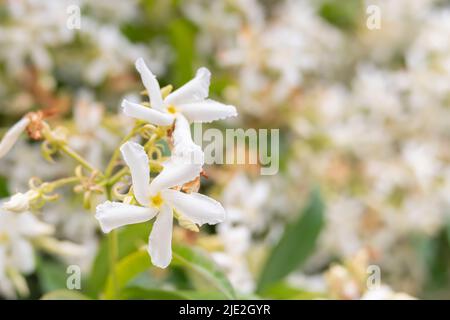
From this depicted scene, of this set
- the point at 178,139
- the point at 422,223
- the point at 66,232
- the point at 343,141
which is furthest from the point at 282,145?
the point at 178,139

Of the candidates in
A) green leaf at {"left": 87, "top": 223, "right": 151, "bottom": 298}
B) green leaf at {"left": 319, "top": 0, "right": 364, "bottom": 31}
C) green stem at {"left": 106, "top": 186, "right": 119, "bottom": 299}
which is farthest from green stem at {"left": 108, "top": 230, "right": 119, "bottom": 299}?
green leaf at {"left": 319, "top": 0, "right": 364, "bottom": 31}

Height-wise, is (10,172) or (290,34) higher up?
(290,34)

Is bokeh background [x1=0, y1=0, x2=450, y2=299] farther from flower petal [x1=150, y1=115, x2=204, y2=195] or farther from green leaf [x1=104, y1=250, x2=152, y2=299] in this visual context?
flower petal [x1=150, y1=115, x2=204, y2=195]

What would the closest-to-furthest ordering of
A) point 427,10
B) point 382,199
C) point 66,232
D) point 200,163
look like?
point 200,163 → point 66,232 → point 382,199 → point 427,10

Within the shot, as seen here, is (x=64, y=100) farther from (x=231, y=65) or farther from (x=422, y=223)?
(x=422, y=223)

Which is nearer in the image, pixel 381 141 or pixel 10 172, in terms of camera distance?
pixel 10 172
